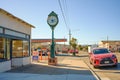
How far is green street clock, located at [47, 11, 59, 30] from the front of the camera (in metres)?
26.6

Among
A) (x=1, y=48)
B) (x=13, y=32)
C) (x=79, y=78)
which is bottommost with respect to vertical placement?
(x=79, y=78)

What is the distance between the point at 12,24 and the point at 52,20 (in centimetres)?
727

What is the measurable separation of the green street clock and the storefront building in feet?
7.04

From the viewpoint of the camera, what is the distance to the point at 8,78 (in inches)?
559

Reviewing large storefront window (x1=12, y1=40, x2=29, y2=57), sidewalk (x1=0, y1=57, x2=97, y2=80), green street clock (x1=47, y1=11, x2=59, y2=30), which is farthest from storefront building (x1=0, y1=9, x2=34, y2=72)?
green street clock (x1=47, y1=11, x2=59, y2=30)

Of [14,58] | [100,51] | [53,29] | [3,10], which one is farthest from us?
[53,29]

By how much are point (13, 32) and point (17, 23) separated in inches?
53.9

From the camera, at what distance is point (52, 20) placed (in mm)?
26781

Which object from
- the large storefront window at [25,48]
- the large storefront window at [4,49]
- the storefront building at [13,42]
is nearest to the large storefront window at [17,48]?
the storefront building at [13,42]

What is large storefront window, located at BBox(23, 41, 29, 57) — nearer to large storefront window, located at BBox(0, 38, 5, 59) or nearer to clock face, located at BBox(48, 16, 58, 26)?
clock face, located at BBox(48, 16, 58, 26)

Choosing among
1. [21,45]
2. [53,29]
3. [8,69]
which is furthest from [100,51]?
[8,69]

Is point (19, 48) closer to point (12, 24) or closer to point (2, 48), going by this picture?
point (12, 24)

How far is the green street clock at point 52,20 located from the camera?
2664cm

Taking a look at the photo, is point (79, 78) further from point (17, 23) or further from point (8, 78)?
point (17, 23)
